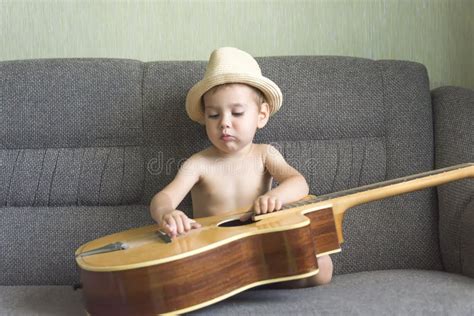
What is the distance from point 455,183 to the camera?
1662 millimetres

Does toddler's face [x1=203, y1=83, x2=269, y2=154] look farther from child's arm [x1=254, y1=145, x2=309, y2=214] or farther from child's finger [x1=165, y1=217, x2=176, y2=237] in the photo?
child's finger [x1=165, y1=217, x2=176, y2=237]

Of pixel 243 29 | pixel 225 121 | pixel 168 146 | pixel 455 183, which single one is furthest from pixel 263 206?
pixel 243 29

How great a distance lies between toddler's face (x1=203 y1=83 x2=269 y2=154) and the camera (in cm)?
152

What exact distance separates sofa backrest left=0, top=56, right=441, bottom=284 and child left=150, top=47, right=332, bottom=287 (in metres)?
0.14

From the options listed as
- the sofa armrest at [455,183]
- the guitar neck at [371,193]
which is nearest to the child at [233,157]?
the guitar neck at [371,193]

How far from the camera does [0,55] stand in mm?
2041

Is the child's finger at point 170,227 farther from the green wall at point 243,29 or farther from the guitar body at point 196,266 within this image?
the green wall at point 243,29

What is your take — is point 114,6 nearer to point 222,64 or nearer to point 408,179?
point 222,64

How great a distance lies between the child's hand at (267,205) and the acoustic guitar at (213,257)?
0.06 ft

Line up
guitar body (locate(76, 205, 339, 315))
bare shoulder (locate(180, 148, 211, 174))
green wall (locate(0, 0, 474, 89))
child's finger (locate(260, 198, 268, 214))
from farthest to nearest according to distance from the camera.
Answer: green wall (locate(0, 0, 474, 89)) < bare shoulder (locate(180, 148, 211, 174)) < child's finger (locate(260, 198, 268, 214)) < guitar body (locate(76, 205, 339, 315))

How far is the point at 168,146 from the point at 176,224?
451 mm

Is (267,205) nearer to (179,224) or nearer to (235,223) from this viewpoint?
(235,223)

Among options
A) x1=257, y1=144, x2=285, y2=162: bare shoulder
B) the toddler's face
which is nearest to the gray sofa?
x1=257, y1=144, x2=285, y2=162: bare shoulder

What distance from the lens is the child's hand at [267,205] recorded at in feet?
4.60
